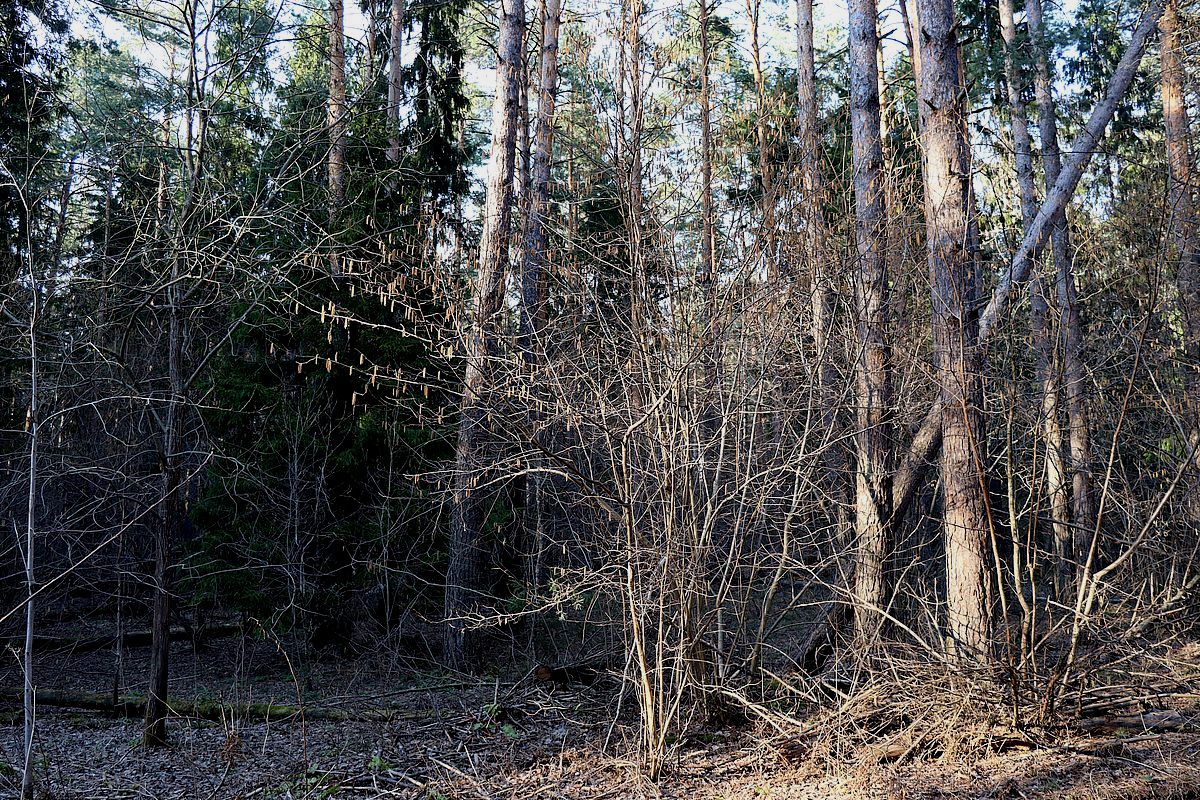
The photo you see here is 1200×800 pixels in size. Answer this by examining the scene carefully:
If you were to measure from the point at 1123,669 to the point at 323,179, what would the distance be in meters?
10.9

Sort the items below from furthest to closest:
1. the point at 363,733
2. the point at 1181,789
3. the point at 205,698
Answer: the point at 205,698 < the point at 363,733 < the point at 1181,789

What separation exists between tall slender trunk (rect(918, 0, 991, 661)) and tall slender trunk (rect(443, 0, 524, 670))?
394 centimetres

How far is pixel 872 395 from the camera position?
7090 mm

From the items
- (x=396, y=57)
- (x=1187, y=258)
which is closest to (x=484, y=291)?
(x=1187, y=258)

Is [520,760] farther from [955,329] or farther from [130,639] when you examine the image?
[130,639]

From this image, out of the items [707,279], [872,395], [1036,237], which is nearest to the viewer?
[707,279]

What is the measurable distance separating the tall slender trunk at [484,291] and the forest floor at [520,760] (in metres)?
1.43

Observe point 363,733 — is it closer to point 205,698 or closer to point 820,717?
point 205,698

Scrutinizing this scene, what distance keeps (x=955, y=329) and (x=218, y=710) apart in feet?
21.5

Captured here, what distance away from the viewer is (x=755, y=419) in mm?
5934

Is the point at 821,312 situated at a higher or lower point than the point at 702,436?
higher

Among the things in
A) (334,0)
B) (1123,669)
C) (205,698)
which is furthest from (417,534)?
(334,0)

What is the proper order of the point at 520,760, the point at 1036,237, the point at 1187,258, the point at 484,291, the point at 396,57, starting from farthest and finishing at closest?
1. the point at 396,57
2. the point at 484,291
3. the point at 1187,258
4. the point at 1036,237
5. the point at 520,760

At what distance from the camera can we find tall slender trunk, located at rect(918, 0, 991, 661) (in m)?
5.83
